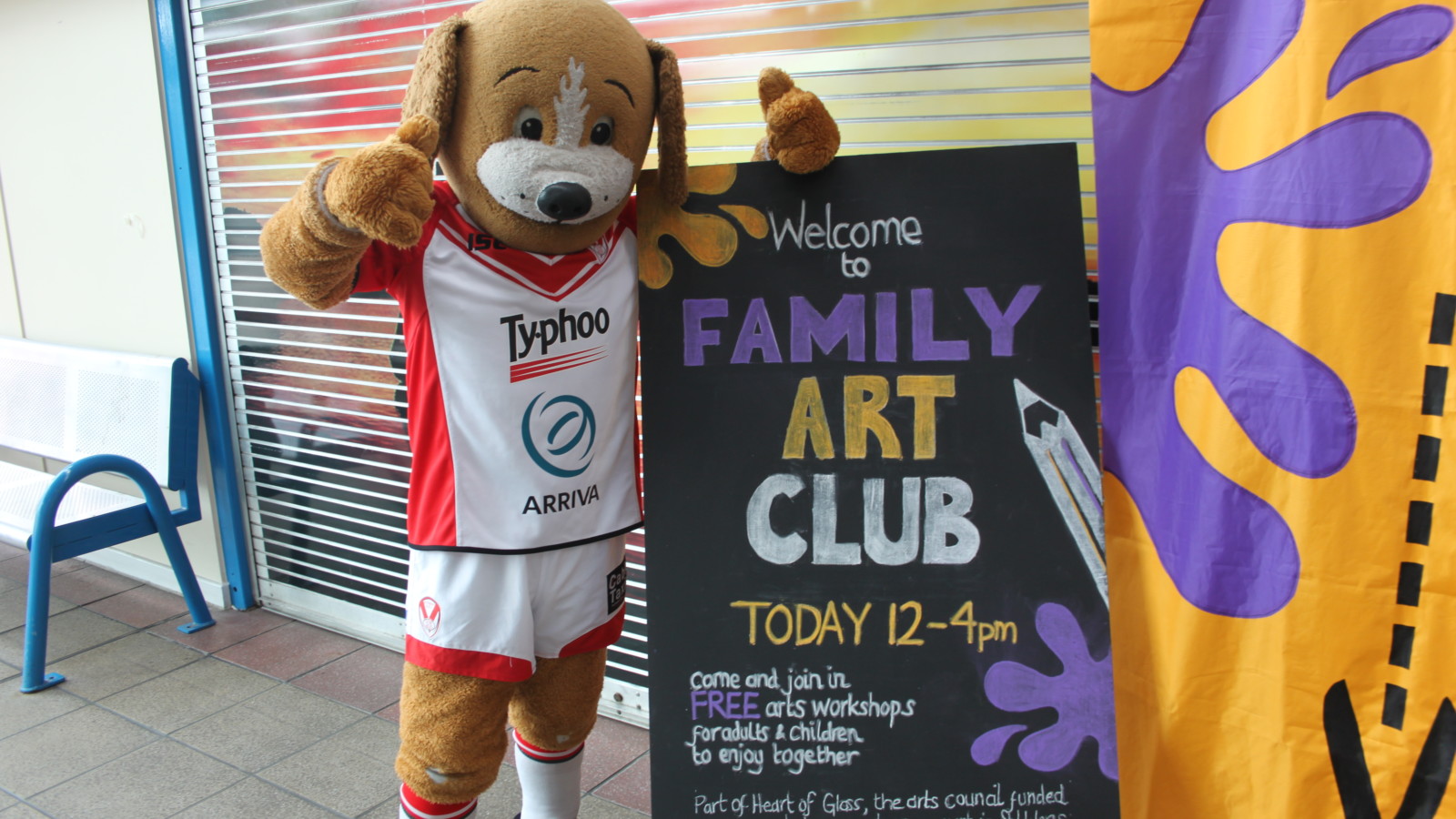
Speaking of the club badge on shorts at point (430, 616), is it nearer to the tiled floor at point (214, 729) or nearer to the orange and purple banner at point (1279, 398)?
the tiled floor at point (214, 729)

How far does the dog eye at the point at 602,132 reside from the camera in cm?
174

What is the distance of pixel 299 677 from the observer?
3.30 meters

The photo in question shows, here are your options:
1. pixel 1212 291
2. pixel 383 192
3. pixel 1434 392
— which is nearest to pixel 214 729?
pixel 383 192

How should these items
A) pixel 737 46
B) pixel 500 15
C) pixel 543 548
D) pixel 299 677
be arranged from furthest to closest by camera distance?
pixel 299 677
pixel 737 46
pixel 543 548
pixel 500 15

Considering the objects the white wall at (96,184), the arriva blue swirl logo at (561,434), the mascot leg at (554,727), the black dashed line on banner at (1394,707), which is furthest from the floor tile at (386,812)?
the black dashed line on banner at (1394,707)

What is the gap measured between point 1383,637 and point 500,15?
6.22 ft

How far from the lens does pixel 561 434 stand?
1.84 meters

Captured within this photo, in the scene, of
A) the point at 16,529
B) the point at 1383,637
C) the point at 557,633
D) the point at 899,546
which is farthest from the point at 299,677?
the point at 1383,637

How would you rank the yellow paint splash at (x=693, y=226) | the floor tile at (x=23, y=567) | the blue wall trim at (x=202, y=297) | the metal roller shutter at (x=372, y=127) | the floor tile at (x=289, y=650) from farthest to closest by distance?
the floor tile at (x=23, y=567)
the blue wall trim at (x=202, y=297)
the floor tile at (x=289, y=650)
the metal roller shutter at (x=372, y=127)
the yellow paint splash at (x=693, y=226)

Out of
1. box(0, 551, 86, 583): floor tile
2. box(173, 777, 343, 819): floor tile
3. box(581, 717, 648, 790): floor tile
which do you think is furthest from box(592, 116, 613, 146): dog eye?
box(0, 551, 86, 583): floor tile

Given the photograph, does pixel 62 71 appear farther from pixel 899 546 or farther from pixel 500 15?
pixel 899 546

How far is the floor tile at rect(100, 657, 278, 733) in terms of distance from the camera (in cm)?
304

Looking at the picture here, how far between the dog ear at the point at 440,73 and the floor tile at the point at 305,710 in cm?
206

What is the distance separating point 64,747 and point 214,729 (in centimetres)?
42
